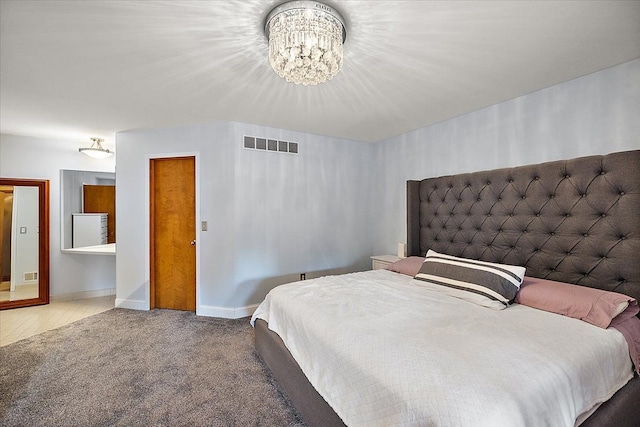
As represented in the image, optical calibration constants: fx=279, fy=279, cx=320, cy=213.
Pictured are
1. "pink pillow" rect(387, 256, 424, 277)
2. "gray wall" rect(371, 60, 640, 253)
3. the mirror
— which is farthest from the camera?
the mirror

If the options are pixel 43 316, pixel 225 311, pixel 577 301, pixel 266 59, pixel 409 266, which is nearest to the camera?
pixel 577 301

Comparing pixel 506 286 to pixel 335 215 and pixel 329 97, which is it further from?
pixel 335 215

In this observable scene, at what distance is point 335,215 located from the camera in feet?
12.6

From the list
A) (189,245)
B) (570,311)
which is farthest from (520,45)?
(189,245)

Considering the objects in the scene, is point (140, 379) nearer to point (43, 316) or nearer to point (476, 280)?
point (43, 316)

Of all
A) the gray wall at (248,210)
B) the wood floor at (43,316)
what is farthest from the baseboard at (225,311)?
the wood floor at (43,316)

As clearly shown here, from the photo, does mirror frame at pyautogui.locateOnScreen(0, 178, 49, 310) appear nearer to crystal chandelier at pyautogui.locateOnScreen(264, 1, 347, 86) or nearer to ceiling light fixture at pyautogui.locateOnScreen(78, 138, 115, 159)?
ceiling light fixture at pyautogui.locateOnScreen(78, 138, 115, 159)

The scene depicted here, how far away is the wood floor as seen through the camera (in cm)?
289

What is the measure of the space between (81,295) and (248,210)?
3017mm

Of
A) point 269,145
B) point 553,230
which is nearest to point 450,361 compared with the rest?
point 553,230

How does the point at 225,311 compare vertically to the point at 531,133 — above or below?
below

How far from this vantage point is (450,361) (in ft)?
3.63

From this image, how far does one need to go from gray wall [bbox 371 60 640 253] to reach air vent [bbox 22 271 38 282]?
494 cm

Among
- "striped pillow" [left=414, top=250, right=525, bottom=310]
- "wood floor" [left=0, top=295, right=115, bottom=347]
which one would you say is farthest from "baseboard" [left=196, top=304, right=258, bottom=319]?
"striped pillow" [left=414, top=250, right=525, bottom=310]
